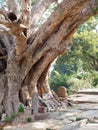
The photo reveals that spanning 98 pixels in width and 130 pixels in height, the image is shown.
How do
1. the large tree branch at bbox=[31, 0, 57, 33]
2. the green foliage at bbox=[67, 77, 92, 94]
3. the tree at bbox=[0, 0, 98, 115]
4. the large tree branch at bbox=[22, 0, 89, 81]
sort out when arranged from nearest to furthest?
1. the large tree branch at bbox=[22, 0, 89, 81]
2. the tree at bbox=[0, 0, 98, 115]
3. the large tree branch at bbox=[31, 0, 57, 33]
4. the green foliage at bbox=[67, 77, 92, 94]

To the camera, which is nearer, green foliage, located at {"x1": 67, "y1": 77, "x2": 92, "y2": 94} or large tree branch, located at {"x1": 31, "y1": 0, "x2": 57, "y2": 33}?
large tree branch, located at {"x1": 31, "y1": 0, "x2": 57, "y2": 33}

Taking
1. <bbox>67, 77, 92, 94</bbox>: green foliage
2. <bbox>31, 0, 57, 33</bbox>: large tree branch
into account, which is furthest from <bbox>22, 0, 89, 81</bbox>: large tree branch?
<bbox>67, 77, 92, 94</bbox>: green foliage

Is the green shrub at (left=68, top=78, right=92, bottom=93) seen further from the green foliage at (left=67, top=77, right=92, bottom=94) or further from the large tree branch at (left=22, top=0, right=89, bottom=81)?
the large tree branch at (left=22, top=0, right=89, bottom=81)

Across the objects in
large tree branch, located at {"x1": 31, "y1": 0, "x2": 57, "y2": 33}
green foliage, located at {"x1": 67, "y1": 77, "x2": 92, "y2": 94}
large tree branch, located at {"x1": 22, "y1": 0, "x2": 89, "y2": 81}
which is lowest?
green foliage, located at {"x1": 67, "y1": 77, "x2": 92, "y2": 94}

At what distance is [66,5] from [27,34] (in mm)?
1788

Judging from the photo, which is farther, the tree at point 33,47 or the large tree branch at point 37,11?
the large tree branch at point 37,11

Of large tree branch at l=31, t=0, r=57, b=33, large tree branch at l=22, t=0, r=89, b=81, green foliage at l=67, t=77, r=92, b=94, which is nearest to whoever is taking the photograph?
large tree branch at l=22, t=0, r=89, b=81

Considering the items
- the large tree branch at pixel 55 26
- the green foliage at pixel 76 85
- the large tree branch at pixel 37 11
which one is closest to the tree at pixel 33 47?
the large tree branch at pixel 55 26

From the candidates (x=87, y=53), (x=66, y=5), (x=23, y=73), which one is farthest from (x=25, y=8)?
(x=87, y=53)

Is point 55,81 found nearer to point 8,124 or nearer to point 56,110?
point 56,110

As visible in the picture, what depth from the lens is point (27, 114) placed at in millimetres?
8586

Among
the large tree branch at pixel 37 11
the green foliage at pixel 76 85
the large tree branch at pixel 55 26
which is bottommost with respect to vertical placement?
the green foliage at pixel 76 85

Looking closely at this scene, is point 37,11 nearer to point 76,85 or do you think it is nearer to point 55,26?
point 55,26

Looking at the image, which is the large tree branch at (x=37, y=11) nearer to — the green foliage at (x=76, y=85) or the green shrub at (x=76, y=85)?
the green foliage at (x=76, y=85)
